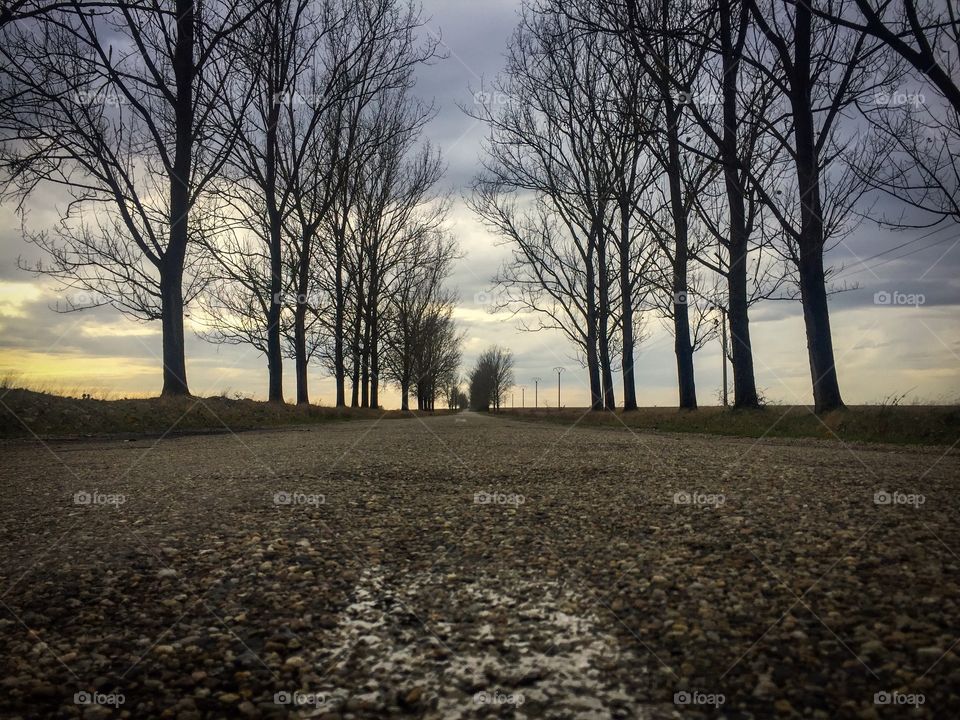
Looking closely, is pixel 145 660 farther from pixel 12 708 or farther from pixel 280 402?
pixel 280 402

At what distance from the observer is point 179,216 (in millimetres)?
17766

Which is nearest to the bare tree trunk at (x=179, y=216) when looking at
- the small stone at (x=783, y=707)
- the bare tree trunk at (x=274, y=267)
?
the bare tree trunk at (x=274, y=267)

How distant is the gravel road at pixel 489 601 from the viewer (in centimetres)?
230

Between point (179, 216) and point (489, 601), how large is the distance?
17.6m

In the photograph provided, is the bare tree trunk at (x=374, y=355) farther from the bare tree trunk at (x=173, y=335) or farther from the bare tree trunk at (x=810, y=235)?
the bare tree trunk at (x=810, y=235)

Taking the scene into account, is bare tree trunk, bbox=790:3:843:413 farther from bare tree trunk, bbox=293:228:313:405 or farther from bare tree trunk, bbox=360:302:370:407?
bare tree trunk, bbox=360:302:370:407

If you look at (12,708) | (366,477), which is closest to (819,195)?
(366,477)

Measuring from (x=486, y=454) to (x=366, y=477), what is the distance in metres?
2.86

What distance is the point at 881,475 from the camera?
6266mm

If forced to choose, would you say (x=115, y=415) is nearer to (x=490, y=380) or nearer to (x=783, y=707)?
(x=783, y=707)

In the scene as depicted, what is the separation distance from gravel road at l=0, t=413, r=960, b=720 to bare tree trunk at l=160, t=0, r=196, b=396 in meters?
12.3

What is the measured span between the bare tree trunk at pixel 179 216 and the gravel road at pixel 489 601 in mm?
12325

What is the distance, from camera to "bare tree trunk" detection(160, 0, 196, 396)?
17.6m

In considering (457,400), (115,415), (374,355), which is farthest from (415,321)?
(457,400)
